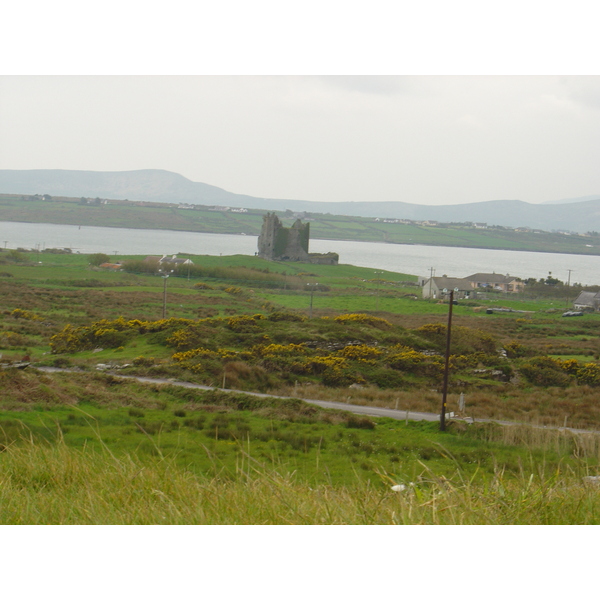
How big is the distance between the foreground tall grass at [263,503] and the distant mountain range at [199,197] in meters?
116

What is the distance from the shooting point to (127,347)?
1006 inches

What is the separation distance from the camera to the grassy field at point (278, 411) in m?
2.93

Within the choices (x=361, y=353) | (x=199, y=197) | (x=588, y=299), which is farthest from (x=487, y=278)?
(x=199, y=197)

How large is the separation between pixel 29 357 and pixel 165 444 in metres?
14.7

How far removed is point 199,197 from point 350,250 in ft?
236

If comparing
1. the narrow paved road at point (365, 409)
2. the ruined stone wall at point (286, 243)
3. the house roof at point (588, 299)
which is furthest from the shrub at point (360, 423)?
the ruined stone wall at point (286, 243)

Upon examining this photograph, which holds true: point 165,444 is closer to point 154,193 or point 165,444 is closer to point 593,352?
point 593,352

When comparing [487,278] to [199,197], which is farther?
[199,197]

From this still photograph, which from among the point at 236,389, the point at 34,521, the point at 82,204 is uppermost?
the point at 82,204

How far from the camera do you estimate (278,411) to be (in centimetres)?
1633

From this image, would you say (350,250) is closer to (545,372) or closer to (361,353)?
(361,353)

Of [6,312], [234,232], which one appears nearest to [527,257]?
[234,232]

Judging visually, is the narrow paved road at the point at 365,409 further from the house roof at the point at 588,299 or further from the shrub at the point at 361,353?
the house roof at the point at 588,299

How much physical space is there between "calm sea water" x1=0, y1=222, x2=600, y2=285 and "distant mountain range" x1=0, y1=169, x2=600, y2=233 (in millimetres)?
27850
